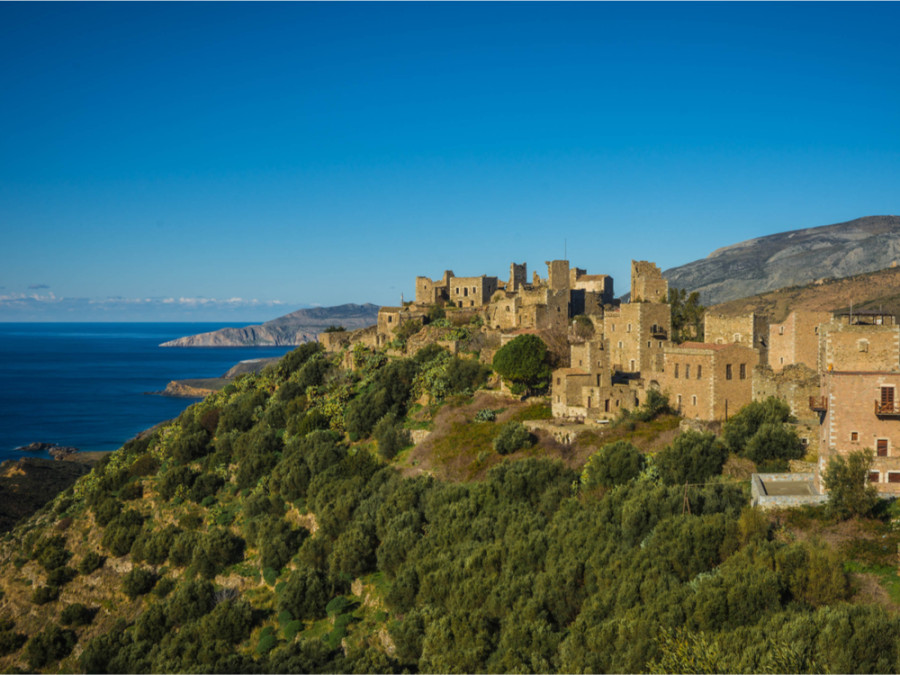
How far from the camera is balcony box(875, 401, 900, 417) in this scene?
2550 cm

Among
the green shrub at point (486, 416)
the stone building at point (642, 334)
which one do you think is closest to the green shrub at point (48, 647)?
the green shrub at point (486, 416)

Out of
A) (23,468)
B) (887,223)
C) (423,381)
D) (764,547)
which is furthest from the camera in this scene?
(887,223)

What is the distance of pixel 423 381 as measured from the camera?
4684 centimetres

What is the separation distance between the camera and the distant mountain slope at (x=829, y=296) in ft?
321

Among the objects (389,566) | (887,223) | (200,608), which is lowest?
(200,608)

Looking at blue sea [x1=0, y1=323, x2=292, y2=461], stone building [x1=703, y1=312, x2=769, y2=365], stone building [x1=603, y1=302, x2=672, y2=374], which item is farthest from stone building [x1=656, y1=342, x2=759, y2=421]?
blue sea [x1=0, y1=323, x2=292, y2=461]

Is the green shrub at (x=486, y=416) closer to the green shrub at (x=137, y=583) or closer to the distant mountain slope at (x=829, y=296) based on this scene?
the green shrub at (x=137, y=583)

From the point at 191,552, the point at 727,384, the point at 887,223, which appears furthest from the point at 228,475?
the point at 887,223

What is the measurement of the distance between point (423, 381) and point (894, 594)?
30.1 metres

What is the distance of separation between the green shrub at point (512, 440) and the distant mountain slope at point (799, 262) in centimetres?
12041

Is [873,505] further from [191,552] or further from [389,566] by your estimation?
[191,552]

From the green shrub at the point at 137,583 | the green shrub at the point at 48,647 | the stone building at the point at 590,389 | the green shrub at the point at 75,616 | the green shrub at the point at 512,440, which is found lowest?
the green shrub at the point at 48,647

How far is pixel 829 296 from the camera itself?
341 ft

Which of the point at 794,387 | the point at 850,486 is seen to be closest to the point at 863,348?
the point at 794,387
